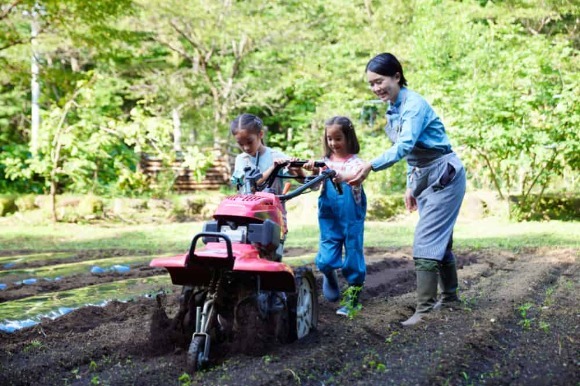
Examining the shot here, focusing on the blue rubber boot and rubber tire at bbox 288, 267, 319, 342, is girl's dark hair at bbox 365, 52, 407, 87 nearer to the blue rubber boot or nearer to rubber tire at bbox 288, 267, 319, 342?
rubber tire at bbox 288, 267, 319, 342

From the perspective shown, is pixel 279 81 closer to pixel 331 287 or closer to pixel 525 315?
pixel 331 287

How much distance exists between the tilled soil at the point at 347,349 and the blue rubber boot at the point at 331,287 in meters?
0.08

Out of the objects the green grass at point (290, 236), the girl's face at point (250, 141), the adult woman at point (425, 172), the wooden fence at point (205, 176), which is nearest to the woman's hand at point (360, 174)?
the adult woman at point (425, 172)

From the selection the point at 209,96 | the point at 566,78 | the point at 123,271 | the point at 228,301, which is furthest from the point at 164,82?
the point at 228,301

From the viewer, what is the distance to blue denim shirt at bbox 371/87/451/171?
4293mm

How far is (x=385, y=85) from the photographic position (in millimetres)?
4492

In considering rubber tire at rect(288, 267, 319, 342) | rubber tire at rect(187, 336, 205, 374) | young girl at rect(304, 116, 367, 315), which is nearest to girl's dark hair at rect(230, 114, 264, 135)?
young girl at rect(304, 116, 367, 315)

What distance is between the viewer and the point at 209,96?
21000 millimetres

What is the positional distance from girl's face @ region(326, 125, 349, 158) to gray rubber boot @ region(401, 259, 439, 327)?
3.20 feet

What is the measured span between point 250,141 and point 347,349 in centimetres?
161

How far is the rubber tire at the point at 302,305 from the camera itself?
12.7ft

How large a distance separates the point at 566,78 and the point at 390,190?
5811 millimetres

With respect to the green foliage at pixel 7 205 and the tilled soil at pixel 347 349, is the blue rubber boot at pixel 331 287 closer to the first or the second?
the tilled soil at pixel 347 349

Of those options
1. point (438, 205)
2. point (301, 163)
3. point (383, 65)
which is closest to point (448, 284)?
point (438, 205)
